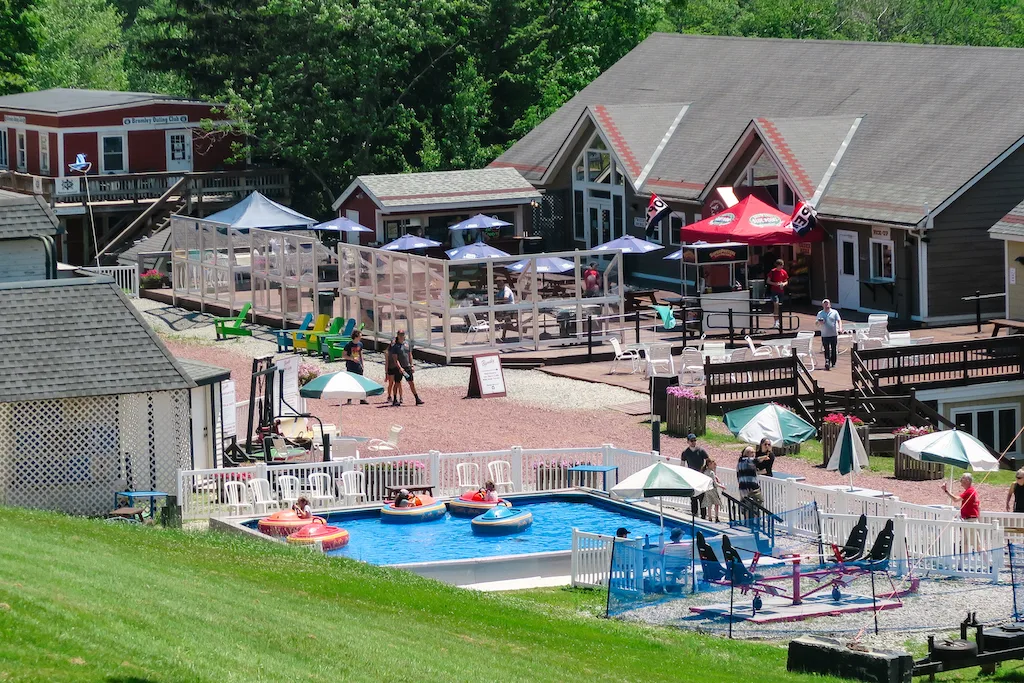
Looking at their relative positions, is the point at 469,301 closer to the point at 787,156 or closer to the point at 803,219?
the point at 803,219

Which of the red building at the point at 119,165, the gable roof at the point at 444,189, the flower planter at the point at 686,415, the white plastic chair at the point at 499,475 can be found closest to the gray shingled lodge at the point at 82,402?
the white plastic chair at the point at 499,475

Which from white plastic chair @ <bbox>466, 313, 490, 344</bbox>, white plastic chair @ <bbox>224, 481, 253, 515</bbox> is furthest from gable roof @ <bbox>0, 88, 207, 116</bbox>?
white plastic chair @ <bbox>224, 481, 253, 515</bbox>

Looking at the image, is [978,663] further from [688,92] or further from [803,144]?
[688,92]

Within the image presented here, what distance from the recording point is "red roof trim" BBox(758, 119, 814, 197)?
44.0 meters

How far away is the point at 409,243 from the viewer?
153ft

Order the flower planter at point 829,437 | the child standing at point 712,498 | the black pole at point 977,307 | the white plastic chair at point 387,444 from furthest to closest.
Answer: the black pole at point 977,307, the white plastic chair at point 387,444, the flower planter at point 829,437, the child standing at point 712,498

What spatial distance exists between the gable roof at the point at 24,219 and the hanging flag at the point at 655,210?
1930 cm

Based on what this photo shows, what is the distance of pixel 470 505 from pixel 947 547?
7.59 metres

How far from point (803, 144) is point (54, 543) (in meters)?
30.0

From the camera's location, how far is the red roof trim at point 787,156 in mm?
44031

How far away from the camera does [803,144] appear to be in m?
45.3

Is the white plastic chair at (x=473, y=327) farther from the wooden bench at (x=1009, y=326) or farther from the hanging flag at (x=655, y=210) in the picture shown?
the wooden bench at (x=1009, y=326)

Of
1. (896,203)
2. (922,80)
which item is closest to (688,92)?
(922,80)

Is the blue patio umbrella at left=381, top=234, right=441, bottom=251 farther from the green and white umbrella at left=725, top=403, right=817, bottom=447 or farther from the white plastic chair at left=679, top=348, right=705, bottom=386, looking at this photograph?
the green and white umbrella at left=725, top=403, right=817, bottom=447
